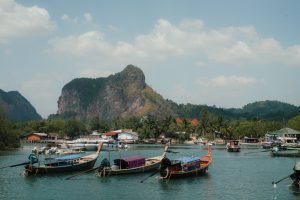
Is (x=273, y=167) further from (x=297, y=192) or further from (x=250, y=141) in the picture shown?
(x=250, y=141)

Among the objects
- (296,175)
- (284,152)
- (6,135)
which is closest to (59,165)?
(296,175)

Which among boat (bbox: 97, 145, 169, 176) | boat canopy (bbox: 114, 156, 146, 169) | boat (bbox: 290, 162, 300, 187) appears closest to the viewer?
boat (bbox: 290, 162, 300, 187)

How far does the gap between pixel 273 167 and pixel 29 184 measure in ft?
132

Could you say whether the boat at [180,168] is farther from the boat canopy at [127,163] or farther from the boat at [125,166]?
the boat canopy at [127,163]

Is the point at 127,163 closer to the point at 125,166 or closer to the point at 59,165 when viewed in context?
the point at 125,166

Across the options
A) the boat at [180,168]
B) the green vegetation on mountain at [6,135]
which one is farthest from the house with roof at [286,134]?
the boat at [180,168]

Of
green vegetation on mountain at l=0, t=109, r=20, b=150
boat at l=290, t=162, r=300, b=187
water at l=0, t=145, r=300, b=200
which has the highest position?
green vegetation on mountain at l=0, t=109, r=20, b=150

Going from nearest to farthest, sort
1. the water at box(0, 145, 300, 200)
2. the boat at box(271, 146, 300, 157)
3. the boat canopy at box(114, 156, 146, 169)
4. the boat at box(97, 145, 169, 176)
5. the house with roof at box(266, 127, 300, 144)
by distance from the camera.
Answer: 1. the water at box(0, 145, 300, 200)
2. the boat at box(97, 145, 169, 176)
3. the boat canopy at box(114, 156, 146, 169)
4. the boat at box(271, 146, 300, 157)
5. the house with roof at box(266, 127, 300, 144)

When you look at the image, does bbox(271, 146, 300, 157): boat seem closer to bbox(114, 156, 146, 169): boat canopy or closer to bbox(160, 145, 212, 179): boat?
bbox(160, 145, 212, 179): boat

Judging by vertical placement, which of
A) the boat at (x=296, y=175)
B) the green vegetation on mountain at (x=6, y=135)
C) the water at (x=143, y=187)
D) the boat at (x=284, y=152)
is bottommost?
the water at (x=143, y=187)

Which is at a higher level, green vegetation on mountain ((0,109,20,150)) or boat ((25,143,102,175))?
green vegetation on mountain ((0,109,20,150))

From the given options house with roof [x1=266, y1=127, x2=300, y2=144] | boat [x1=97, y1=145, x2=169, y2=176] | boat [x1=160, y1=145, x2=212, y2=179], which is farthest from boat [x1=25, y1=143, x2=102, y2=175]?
house with roof [x1=266, y1=127, x2=300, y2=144]

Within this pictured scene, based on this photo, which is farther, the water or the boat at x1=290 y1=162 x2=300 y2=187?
the boat at x1=290 y1=162 x2=300 y2=187

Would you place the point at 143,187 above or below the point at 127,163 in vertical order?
below
